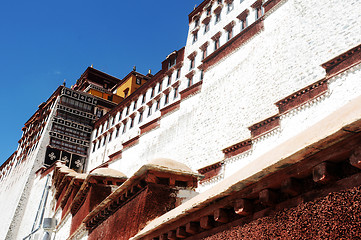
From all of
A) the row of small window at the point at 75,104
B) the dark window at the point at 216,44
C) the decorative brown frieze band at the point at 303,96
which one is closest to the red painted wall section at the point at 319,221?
the decorative brown frieze band at the point at 303,96

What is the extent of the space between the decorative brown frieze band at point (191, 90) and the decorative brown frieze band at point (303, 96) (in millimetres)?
8058

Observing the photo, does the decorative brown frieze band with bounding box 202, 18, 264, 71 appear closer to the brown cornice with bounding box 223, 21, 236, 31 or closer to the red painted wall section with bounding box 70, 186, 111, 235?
the brown cornice with bounding box 223, 21, 236, 31

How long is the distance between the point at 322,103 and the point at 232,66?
6796mm

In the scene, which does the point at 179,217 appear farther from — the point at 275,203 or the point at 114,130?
the point at 114,130

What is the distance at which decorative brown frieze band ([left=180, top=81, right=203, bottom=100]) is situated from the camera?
1922 cm

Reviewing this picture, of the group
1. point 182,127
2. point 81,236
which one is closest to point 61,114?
point 182,127

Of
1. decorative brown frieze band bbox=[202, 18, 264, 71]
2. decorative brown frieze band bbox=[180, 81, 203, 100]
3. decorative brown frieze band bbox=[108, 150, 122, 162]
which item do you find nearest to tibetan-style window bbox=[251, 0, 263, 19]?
decorative brown frieze band bbox=[202, 18, 264, 71]

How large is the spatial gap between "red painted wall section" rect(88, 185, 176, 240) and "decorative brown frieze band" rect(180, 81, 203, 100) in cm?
1171

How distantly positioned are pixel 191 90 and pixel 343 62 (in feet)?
34.6

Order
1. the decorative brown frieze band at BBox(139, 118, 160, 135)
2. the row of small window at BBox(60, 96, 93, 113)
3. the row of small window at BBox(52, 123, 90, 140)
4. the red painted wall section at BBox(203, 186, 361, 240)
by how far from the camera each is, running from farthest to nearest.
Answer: the row of small window at BBox(60, 96, 93, 113)
the row of small window at BBox(52, 123, 90, 140)
the decorative brown frieze band at BBox(139, 118, 160, 135)
the red painted wall section at BBox(203, 186, 361, 240)

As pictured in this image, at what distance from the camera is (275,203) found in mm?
3986

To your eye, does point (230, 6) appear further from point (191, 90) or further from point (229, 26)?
point (191, 90)

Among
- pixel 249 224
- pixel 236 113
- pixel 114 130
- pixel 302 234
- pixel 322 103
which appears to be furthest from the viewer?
pixel 114 130

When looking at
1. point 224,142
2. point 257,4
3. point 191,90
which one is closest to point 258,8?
point 257,4
